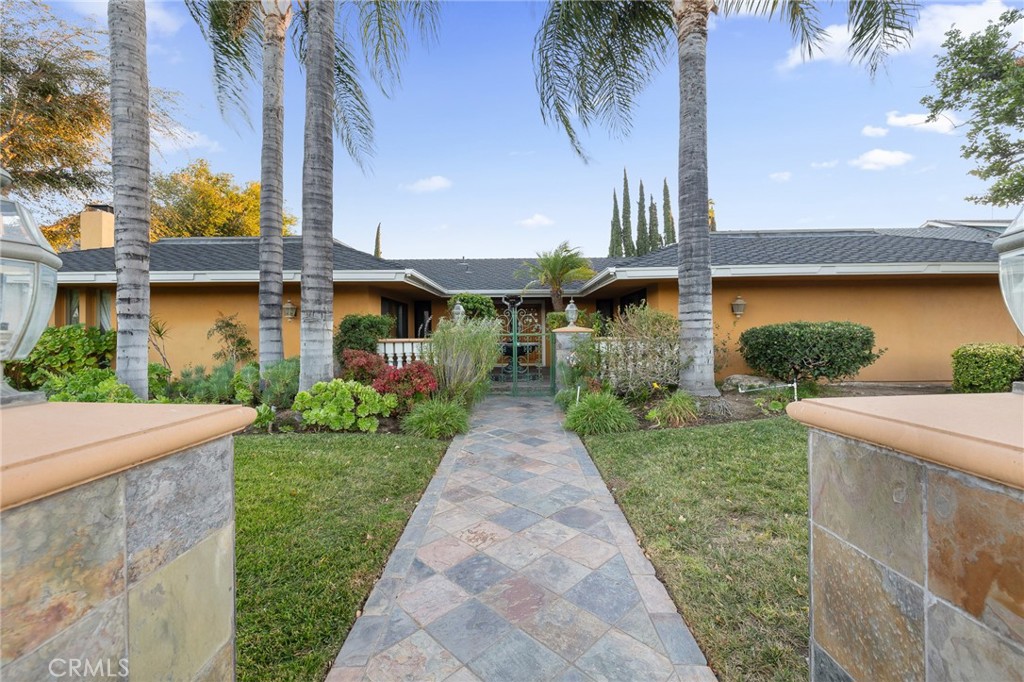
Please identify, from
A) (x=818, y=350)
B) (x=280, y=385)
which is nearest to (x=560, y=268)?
(x=818, y=350)

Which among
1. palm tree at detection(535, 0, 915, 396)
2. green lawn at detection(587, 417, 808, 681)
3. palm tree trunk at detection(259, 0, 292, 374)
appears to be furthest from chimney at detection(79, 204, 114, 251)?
green lawn at detection(587, 417, 808, 681)

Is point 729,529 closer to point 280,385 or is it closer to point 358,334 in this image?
point 280,385

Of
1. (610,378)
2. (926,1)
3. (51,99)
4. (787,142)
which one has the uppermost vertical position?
(51,99)

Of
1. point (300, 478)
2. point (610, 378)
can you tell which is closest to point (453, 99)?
point (610, 378)

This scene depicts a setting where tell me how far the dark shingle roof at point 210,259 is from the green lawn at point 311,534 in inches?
204

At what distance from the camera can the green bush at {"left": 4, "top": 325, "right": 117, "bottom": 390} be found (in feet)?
24.3

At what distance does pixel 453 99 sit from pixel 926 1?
8.88 m

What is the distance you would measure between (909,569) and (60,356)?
11.6 meters

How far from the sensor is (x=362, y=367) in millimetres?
7008

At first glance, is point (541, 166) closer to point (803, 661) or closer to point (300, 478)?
point (300, 478)

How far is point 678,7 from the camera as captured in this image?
641 centimetres

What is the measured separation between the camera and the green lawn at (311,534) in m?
2.09

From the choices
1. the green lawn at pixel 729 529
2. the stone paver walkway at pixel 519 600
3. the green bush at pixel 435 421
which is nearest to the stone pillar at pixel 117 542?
the stone paver walkway at pixel 519 600

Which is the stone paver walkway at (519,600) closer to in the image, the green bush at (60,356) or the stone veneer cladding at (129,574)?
the stone veneer cladding at (129,574)
